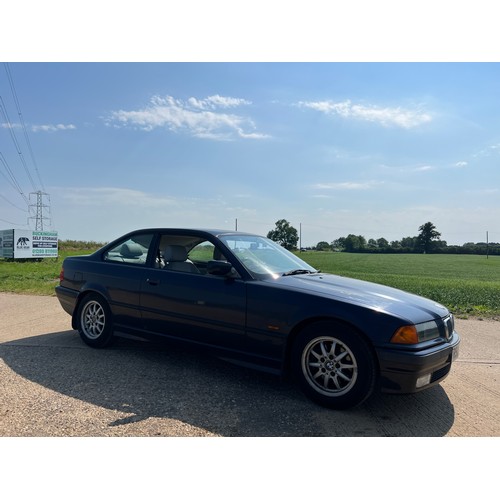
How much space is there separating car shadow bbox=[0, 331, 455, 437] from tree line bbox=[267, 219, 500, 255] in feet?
254

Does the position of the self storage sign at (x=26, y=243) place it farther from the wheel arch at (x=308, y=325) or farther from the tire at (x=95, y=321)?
the wheel arch at (x=308, y=325)

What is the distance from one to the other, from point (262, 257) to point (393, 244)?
108 m

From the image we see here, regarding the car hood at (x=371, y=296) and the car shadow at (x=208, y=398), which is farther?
the car hood at (x=371, y=296)

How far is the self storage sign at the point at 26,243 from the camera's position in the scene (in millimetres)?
27000

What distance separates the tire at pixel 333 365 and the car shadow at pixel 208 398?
14cm

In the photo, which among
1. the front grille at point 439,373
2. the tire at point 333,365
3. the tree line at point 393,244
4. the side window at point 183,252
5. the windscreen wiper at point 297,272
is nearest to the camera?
the tire at point 333,365

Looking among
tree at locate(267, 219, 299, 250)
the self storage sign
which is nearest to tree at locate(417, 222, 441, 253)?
tree at locate(267, 219, 299, 250)

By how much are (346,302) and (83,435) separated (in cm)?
234

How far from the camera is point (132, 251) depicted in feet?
17.1

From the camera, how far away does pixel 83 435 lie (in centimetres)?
303

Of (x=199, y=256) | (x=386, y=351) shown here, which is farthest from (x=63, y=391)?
(x=386, y=351)

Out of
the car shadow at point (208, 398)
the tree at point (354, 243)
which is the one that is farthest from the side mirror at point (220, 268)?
the tree at point (354, 243)

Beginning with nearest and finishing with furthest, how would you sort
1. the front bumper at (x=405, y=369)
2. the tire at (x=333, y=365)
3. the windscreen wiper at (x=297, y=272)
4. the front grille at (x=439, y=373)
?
the front bumper at (x=405, y=369), the tire at (x=333, y=365), the front grille at (x=439, y=373), the windscreen wiper at (x=297, y=272)

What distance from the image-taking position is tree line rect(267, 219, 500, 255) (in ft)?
306
